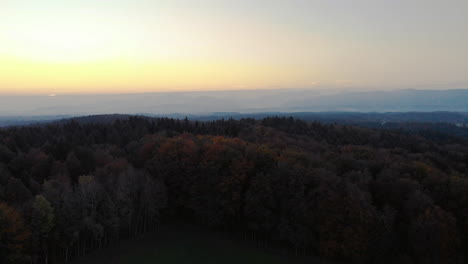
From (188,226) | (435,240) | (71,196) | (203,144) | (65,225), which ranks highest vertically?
(203,144)

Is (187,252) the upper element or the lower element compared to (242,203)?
lower

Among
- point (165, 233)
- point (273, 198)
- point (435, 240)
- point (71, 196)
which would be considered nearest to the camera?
point (435, 240)

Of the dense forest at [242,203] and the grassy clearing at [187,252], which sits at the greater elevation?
the dense forest at [242,203]

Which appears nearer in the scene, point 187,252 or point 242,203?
point 187,252

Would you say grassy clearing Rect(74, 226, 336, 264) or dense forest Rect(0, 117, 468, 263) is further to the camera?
grassy clearing Rect(74, 226, 336, 264)

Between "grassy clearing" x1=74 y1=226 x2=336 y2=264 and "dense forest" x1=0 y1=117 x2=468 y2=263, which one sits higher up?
"dense forest" x1=0 y1=117 x2=468 y2=263

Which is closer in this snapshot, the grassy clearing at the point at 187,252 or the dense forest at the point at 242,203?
the dense forest at the point at 242,203

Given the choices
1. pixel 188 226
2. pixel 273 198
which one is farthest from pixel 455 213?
pixel 188 226

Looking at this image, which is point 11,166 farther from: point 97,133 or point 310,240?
point 310,240
